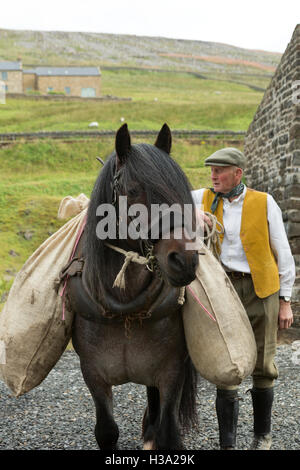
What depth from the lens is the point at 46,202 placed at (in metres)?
15.8

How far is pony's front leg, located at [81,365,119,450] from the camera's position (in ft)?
11.2

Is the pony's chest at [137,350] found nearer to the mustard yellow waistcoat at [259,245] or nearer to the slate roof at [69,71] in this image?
the mustard yellow waistcoat at [259,245]

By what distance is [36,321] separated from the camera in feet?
11.7

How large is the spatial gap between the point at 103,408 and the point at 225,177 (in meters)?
1.92

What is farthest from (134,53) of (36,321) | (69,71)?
(36,321)

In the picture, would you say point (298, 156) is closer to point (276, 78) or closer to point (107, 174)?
point (276, 78)

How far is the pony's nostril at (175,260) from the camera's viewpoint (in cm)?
245

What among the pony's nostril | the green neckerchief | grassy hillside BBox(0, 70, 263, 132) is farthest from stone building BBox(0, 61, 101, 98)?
the pony's nostril

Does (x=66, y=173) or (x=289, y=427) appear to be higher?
(x=66, y=173)

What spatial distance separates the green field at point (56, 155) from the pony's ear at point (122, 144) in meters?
7.92

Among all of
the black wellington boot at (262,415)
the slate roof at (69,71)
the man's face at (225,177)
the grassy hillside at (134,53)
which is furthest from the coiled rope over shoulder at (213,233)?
the grassy hillside at (134,53)

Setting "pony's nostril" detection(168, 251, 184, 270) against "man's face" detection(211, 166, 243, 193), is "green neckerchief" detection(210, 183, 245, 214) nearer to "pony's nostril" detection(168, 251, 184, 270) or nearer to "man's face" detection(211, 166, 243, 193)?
"man's face" detection(211, 166, 243, 193)

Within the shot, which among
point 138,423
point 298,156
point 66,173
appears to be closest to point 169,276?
point 138,423
